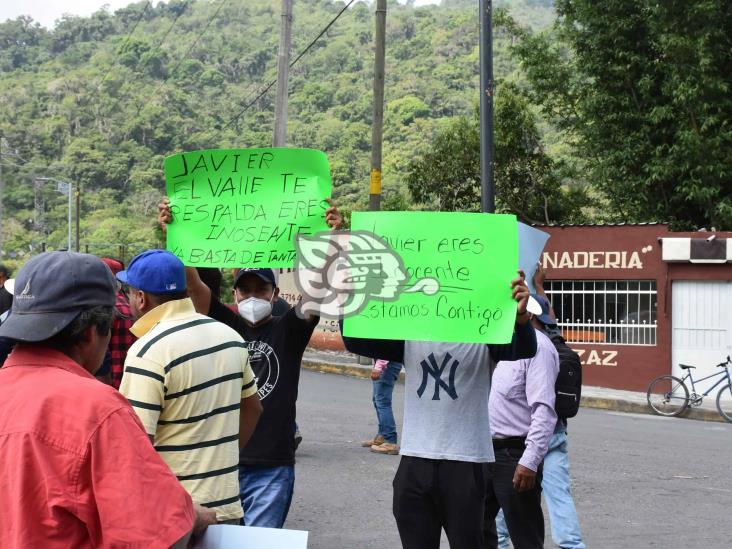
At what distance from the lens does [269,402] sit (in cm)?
462

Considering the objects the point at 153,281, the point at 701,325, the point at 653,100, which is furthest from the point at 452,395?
the point at 653,100

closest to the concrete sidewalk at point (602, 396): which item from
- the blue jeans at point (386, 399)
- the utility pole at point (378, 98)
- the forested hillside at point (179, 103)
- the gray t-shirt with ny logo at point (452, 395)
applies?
the utility pole at point (378, 98)

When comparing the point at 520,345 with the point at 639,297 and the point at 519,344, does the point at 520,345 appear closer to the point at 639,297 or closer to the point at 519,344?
the point at 519,344

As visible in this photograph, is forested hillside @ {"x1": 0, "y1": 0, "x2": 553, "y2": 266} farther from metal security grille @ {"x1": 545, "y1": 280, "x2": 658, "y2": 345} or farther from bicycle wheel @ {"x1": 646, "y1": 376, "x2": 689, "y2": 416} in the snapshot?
bicycle wheel @ {"x1": 646, "y1": 376, "x2": 689, "y2": 416}

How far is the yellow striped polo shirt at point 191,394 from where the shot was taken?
3545 mm

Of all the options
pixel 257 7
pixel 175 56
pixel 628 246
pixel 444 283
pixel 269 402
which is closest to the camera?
pixel 444 283

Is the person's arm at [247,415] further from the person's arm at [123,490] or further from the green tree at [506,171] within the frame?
the green tree at [506,171]

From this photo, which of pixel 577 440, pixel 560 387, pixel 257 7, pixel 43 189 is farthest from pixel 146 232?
pixel 257 7

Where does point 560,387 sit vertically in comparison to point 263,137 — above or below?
below

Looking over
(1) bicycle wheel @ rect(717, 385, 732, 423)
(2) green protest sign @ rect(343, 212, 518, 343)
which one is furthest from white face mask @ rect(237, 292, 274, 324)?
(1) bicycle wheel @ rect(717, 385, 732, 423)

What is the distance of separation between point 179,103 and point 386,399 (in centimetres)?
7234

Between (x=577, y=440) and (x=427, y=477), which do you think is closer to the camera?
(x=427, y=477)

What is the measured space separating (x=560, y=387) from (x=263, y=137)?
53.3m

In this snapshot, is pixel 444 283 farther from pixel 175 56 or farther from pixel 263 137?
pixel 175 56
